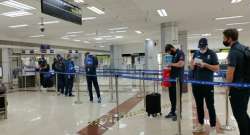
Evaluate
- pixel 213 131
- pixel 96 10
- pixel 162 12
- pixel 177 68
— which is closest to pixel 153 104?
pixel 177 68

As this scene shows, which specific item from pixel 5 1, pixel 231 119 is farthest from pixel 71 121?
pixel 5 1

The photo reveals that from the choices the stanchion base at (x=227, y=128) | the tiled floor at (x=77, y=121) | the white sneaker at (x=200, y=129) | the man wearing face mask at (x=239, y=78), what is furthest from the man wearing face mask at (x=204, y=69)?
the man wearing face mask at (x=239, y=78)

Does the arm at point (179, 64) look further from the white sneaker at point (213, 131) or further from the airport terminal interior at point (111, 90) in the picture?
the white sneaker at point (213, 131)

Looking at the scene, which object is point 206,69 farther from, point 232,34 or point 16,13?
point 16,13

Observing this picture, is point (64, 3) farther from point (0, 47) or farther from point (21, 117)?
point (0, 47)

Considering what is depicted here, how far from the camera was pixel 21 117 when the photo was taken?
5727mm

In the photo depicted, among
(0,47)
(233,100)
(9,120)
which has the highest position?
(0,47)

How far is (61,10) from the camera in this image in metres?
5.47

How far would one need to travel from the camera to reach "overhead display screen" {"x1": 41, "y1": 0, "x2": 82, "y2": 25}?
16.2ft

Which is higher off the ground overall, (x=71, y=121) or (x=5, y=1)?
(x=5, y=1)

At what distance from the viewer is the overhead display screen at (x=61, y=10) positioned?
492cm

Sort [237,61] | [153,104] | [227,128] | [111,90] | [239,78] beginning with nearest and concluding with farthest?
[237,61]
[239,78]
[227,128]
[153,104]
[111,90]

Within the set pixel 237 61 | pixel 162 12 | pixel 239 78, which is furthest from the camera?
pixel 162 12

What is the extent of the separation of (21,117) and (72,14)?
279cm
